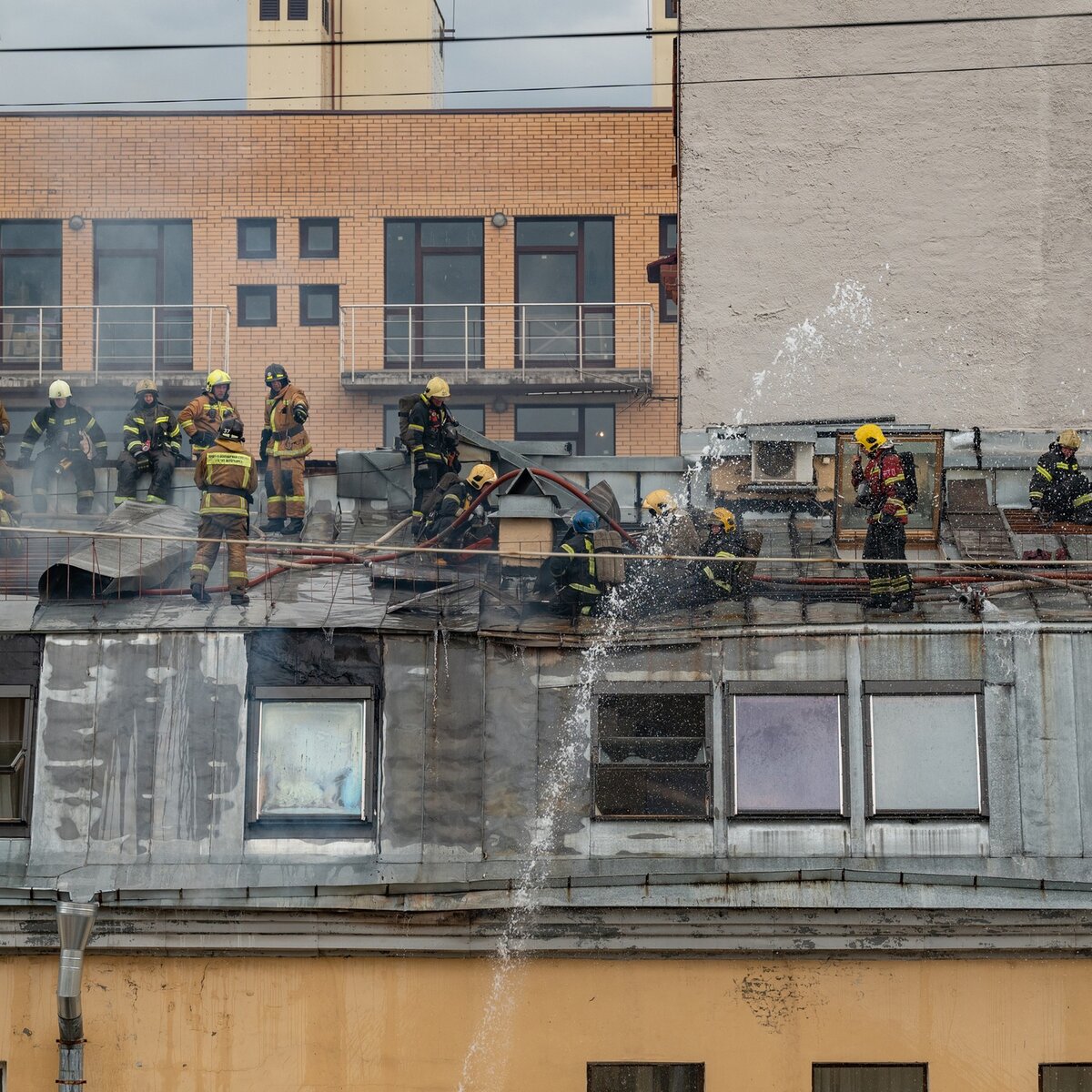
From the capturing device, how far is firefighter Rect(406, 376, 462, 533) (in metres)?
19.1

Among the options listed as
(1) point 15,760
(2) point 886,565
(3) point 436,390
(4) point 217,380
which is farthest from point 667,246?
(1) point 15,760

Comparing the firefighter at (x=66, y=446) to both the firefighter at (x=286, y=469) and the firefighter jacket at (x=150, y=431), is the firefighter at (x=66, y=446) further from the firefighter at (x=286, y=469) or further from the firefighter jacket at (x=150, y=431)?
the firefighter at (x=286, y=469)

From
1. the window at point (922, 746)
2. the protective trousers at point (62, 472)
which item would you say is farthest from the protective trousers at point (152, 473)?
the window at point (922, 746)

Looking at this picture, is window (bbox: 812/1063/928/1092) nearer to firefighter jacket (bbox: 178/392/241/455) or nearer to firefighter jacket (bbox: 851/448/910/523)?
firefighter jacket (bbox: 851/448/910/523)

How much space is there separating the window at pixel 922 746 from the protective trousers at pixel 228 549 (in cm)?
544

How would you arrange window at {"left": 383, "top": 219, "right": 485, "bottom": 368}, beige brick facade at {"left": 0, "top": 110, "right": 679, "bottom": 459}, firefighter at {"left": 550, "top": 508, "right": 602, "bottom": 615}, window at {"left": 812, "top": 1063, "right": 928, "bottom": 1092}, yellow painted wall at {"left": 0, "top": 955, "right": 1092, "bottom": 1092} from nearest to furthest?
1. yellow painted wall at {"left": 0, "top": 955, "right": 1092, "bottom": 1092}
2. window at {"left": 812, "top": 1063, "right": 928, "bottom": 1092}
3. firefighter at {"left": 550, "top": 508, "right": 602, "bottom": 615}
4. beige brick facade at {"left": 0, "top": 110, "right": 679, "bottom": 459}
5. window at {"left": 383, "top": 219, "right": 485, "bottom": 368}

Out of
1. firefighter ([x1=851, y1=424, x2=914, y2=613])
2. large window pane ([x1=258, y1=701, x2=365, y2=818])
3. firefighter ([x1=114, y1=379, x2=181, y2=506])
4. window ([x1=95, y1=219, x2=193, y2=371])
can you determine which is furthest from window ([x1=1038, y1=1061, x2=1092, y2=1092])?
window ([x1=95, y1=219, x2=193, y2=371])

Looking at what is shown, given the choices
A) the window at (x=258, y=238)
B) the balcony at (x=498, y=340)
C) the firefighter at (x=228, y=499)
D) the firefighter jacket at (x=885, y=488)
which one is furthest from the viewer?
the window at (x=258, y=238)

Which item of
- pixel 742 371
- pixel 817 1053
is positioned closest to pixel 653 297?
pixel 742 371

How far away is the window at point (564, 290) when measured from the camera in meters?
30.0

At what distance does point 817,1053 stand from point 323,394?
58.8ft

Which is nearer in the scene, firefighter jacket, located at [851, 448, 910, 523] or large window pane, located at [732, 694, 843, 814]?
large window pane, located at [732, 694, 843, 814]

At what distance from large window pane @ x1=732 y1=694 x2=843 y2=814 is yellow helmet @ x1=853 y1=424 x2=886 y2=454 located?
2605mm

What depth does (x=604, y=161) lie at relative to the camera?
29938mm
